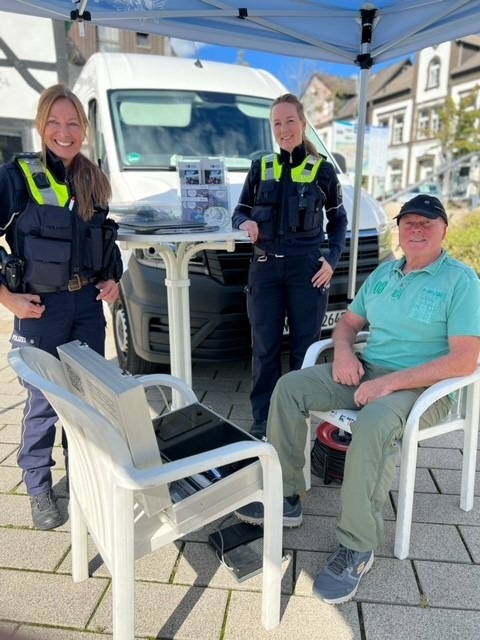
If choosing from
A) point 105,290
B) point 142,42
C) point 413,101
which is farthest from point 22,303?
point 413,101

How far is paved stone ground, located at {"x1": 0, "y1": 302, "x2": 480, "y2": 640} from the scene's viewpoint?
1.91 meters

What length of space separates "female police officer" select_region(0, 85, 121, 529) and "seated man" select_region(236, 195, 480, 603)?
3.21 feet

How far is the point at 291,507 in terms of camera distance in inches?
97.9

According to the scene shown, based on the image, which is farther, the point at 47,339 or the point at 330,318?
the point at 330,318

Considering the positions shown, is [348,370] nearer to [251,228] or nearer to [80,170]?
[251,228]

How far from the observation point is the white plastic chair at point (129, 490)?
4.78 feet

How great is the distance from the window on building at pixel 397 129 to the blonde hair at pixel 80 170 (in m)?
49.9

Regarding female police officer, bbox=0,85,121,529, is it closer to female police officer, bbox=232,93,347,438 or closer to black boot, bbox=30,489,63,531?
black boot, bbox=30,489,63,531

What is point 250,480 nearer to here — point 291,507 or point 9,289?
point 291,507

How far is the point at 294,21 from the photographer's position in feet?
11.2

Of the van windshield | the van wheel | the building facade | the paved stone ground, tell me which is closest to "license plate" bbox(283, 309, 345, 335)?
the van wheel

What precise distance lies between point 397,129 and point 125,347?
49410 millimetres

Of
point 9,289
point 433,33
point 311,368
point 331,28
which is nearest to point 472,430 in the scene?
point 311,368

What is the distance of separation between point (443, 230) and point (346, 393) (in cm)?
88
